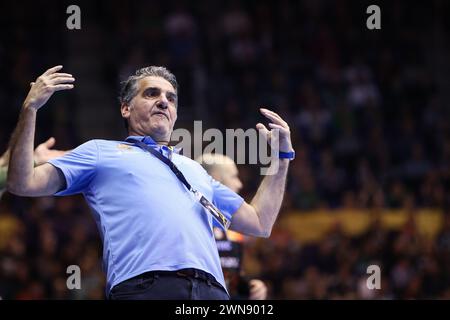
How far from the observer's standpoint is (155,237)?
12.4 ft

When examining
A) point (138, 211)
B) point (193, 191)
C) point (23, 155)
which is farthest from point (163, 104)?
point (23, 155)

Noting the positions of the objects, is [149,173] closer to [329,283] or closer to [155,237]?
[155,237]

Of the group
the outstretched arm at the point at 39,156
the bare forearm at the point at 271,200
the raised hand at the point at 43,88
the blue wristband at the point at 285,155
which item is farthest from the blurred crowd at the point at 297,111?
the raised hand at the point at 43,88

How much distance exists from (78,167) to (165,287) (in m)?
0.69

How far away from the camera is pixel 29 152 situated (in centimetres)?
363

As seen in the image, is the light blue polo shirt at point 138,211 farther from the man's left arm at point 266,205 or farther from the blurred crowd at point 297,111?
the blurred crowd at point 297,111

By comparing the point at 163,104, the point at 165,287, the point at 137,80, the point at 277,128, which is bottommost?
the point at 165,287

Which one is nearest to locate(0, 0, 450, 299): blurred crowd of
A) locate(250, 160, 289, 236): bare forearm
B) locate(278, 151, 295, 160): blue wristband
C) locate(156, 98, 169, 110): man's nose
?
locate(250, 160, 289, 236): bare forearm

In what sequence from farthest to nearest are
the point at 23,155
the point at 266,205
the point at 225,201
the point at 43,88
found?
the point at 266,205, the point at 225,201, the point at 43,88, the point at 23,155

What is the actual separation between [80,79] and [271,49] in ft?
9.02

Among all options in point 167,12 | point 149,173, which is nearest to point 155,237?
point 149,173

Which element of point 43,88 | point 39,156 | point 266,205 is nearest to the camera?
point 43,88

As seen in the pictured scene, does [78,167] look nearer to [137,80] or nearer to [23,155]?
[23,155]

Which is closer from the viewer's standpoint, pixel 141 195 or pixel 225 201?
pixel 141 195
